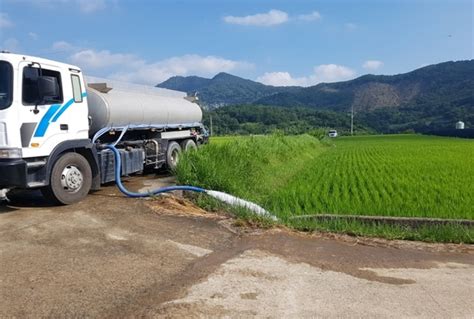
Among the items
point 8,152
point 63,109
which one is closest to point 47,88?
point 63,109

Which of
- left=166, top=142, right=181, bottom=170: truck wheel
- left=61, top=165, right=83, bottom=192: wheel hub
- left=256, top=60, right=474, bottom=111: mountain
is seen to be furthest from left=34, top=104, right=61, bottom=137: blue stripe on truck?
A: left=256, top=60, right=474, bottom=111: mountain

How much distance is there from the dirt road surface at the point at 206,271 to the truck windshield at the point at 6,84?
1.87m

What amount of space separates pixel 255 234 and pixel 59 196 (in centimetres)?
371

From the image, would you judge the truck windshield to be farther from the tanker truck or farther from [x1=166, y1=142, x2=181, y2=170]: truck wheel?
[x1=166, y1=142, x2=181, y2=170]: truck wheel

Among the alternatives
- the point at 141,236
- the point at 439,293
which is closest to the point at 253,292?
the point at 439,293

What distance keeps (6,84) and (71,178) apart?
2.00m

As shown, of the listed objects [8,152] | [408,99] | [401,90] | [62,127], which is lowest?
[8,152]

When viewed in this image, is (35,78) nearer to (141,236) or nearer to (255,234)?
(141,236)

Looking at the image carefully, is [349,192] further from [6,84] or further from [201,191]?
[6,84]

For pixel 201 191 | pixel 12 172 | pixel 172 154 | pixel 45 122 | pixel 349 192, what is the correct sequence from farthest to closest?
pixel 172 154 → pixel 349 192 → pixel 201 191 → pixel 45 122 → pixel 12 172

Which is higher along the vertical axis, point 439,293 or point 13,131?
point 13,131

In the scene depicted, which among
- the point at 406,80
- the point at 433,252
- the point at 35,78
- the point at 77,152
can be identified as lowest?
the point at 433,252

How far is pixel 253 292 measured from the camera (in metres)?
4.43

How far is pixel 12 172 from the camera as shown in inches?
279
